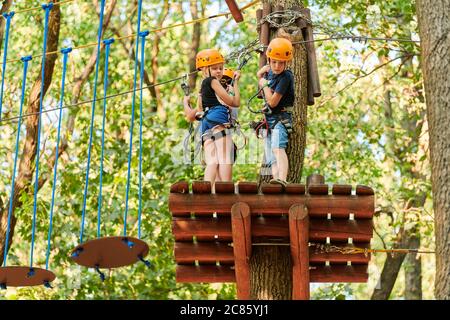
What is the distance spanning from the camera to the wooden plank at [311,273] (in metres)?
8.12

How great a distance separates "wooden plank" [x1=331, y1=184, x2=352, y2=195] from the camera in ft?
24.7

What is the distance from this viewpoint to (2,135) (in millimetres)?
15477

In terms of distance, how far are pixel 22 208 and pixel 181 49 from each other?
5.94m

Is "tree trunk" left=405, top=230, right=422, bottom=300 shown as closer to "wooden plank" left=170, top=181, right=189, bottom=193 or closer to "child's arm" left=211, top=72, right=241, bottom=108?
"child's arm" left=211, top=72, right=241, bottom=108

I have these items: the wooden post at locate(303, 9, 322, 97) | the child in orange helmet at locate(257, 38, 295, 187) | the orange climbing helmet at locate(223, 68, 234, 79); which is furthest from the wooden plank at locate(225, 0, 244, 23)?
the child in orange helmet at locate(257, 38, 295, 187)

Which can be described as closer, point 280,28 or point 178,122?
point 280,28

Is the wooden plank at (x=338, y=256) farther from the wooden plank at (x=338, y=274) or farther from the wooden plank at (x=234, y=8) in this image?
the wooden plank at (x=234, y=8)

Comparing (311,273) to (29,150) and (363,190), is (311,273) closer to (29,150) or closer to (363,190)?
(363,190)

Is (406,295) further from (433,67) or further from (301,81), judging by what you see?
(433,67)

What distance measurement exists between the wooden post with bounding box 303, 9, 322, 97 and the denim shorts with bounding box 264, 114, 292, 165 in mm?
560

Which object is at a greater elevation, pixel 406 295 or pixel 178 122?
pixel 178 122

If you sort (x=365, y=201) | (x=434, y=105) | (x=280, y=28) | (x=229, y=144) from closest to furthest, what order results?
1. (x=434, y=105)
2. (x=365, y=201)
3. (x=229, y=144)
4. (x=280, y=28)

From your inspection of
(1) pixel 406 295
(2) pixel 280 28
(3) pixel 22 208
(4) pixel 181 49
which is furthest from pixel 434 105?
(4) pixel 181 49

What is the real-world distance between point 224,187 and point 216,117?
81cm
